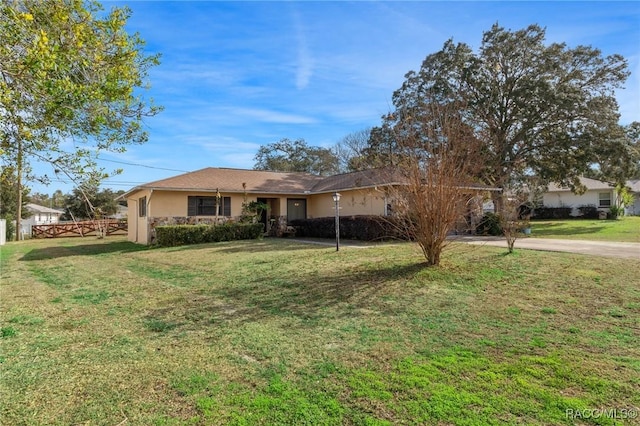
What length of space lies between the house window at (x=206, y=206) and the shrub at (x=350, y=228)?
12.5ft

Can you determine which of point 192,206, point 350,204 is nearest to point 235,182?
point 192,206

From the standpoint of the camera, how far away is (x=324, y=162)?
41469 millimetres

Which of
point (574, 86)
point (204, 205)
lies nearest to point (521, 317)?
point (204, 205)

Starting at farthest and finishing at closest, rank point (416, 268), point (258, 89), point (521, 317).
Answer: point (258, 89)
point (416, 268)
point (521, 317)

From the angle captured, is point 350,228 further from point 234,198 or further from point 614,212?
point 614,212

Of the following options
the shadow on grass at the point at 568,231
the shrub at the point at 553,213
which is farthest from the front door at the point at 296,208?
the shrub at the point at 553,213

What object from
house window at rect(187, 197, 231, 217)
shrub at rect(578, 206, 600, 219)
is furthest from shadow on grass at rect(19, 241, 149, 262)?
shrub at rect(578, 206, 600, 219)

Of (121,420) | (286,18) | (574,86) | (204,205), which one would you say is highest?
(574,86)

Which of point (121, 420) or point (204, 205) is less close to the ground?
point (204, 205)

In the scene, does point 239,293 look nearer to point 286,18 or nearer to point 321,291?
point 321,291

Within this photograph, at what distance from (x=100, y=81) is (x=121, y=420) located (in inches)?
144

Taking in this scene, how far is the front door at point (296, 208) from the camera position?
70.1ft

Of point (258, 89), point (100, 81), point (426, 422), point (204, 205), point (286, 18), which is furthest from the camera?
point (204, 205)

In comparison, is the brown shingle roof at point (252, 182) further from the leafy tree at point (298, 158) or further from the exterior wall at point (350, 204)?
the leafy tree at point (298, 158)
